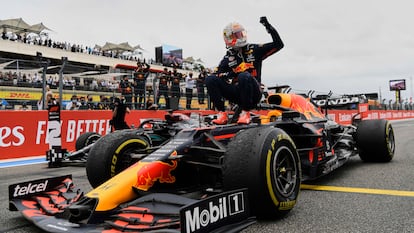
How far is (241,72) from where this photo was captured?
171 inches

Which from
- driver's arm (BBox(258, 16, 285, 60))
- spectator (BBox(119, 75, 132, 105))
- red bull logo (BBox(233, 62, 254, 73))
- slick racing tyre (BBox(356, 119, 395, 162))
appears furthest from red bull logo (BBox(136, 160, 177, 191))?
spectator (BBox(119, 75, 132, 105))

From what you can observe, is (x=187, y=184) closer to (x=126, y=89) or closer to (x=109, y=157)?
(x=109, y=157)

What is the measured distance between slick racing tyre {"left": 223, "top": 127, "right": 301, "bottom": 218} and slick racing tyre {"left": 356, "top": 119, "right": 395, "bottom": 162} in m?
3.19

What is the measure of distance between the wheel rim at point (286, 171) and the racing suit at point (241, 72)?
1104mm

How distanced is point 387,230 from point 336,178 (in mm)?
2212

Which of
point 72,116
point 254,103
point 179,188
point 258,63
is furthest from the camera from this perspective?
point 72,116

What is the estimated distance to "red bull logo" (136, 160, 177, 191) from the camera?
9.58 feet

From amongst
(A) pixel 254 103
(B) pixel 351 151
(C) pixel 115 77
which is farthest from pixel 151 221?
(C) pixel 115 77

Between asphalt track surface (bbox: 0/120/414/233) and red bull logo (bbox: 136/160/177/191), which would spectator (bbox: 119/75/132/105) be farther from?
red bull logo (bbox: 136/160/177/191)

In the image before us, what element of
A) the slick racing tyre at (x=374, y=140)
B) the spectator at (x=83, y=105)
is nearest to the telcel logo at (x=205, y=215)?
the slick racing tyre at (x=374, y=140)

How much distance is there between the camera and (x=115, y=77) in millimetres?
11211

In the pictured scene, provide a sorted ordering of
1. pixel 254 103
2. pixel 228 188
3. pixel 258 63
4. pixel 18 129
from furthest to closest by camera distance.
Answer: pixel 18 129 < pixel 258 63 < pixel 254 103 < pixel 228 188

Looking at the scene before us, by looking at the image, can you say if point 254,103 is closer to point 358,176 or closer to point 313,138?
point 313,138

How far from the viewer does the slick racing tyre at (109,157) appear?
3.68 meters
